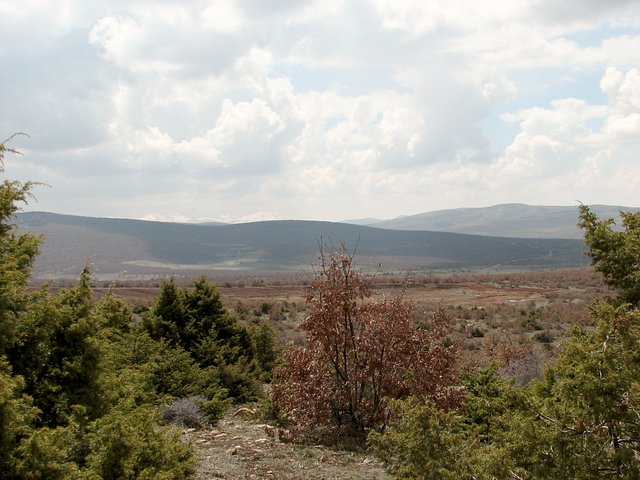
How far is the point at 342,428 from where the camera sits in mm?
9672

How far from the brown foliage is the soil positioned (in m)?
0.80

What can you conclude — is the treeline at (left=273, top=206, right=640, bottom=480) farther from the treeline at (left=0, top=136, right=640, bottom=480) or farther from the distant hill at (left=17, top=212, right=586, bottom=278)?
the distant hill at (left=17, top=212, right=586, bottom=278)

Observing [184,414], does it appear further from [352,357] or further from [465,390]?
[465,390]

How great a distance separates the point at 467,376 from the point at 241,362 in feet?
20.6

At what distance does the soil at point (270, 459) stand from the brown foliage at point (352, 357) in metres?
0.80

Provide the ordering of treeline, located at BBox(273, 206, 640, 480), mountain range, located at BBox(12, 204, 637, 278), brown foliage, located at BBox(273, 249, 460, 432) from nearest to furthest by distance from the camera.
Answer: treeline, located at BBox(273, 206, 640, 480), brown foliage, located at BBox(273, 249, 460, 432), mountain range, located at BBox(12, 204, 637, 278)

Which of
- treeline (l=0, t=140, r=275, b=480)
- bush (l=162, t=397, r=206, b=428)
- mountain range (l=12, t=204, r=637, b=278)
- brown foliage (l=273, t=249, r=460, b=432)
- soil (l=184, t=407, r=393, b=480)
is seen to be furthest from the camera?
mountain range (l=12, t=204, r=637, b=278)

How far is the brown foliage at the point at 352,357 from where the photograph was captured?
961 centimetres

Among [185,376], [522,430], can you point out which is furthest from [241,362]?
[522,430]

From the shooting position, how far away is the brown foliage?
9609mm

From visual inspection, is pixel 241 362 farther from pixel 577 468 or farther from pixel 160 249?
pixel 160 249

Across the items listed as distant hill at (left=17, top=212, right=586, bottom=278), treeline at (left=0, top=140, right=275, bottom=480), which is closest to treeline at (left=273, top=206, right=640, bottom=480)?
treeline at (left=0, top=140, right=275, bottom=480)

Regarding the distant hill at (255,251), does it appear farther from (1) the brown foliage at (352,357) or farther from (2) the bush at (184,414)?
(1) the brown foliage at (352,357)

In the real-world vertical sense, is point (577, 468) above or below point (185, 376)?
above
